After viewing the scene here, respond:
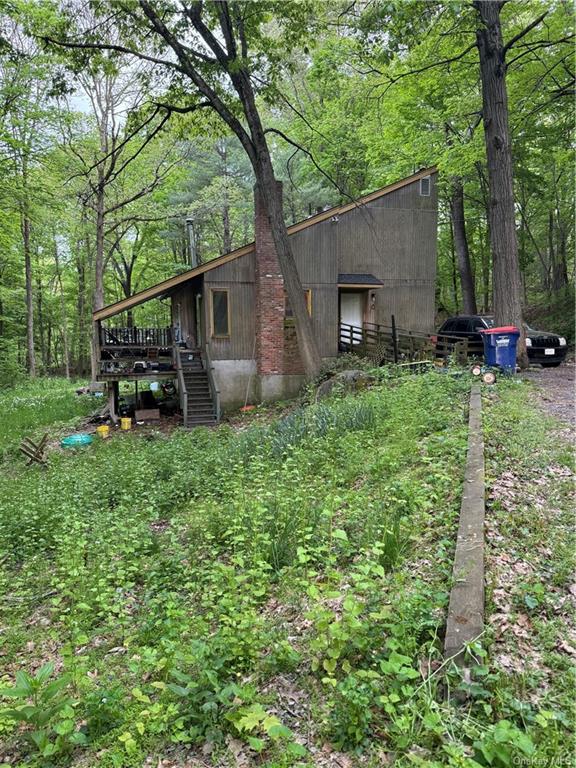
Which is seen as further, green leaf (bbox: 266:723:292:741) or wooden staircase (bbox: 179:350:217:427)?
wooden staircase (bbox: 179:350:217:427)

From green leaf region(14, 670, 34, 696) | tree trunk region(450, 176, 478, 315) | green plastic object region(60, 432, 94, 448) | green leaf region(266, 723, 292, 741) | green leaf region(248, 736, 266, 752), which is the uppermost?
tree trunk region(450, 176, 478, 315)

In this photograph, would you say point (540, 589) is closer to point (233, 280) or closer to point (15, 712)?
point (15, 712)

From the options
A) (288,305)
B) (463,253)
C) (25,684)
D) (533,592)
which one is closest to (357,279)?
(288,305)

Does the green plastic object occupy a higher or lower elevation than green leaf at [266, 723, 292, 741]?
lower

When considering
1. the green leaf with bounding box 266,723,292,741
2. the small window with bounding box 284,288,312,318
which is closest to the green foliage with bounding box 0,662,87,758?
the green leaf with bounding box 266,723,292,741

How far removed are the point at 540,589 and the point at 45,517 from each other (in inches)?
218

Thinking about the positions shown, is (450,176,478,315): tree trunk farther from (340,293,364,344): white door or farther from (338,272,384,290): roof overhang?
(338,272,384,290): roof overhang

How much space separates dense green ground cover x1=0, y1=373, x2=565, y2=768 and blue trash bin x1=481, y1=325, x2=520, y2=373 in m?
3.87

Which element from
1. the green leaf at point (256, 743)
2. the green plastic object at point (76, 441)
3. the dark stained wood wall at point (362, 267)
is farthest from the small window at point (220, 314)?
the green leaf at point (256, 743)

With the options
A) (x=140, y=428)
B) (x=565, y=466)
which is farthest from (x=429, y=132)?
(x=565, y=466)

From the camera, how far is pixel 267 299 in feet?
48.5

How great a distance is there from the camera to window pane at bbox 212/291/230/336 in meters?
14.9

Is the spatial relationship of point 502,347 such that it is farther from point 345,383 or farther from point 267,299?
point 267,299

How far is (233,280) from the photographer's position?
14969mm
